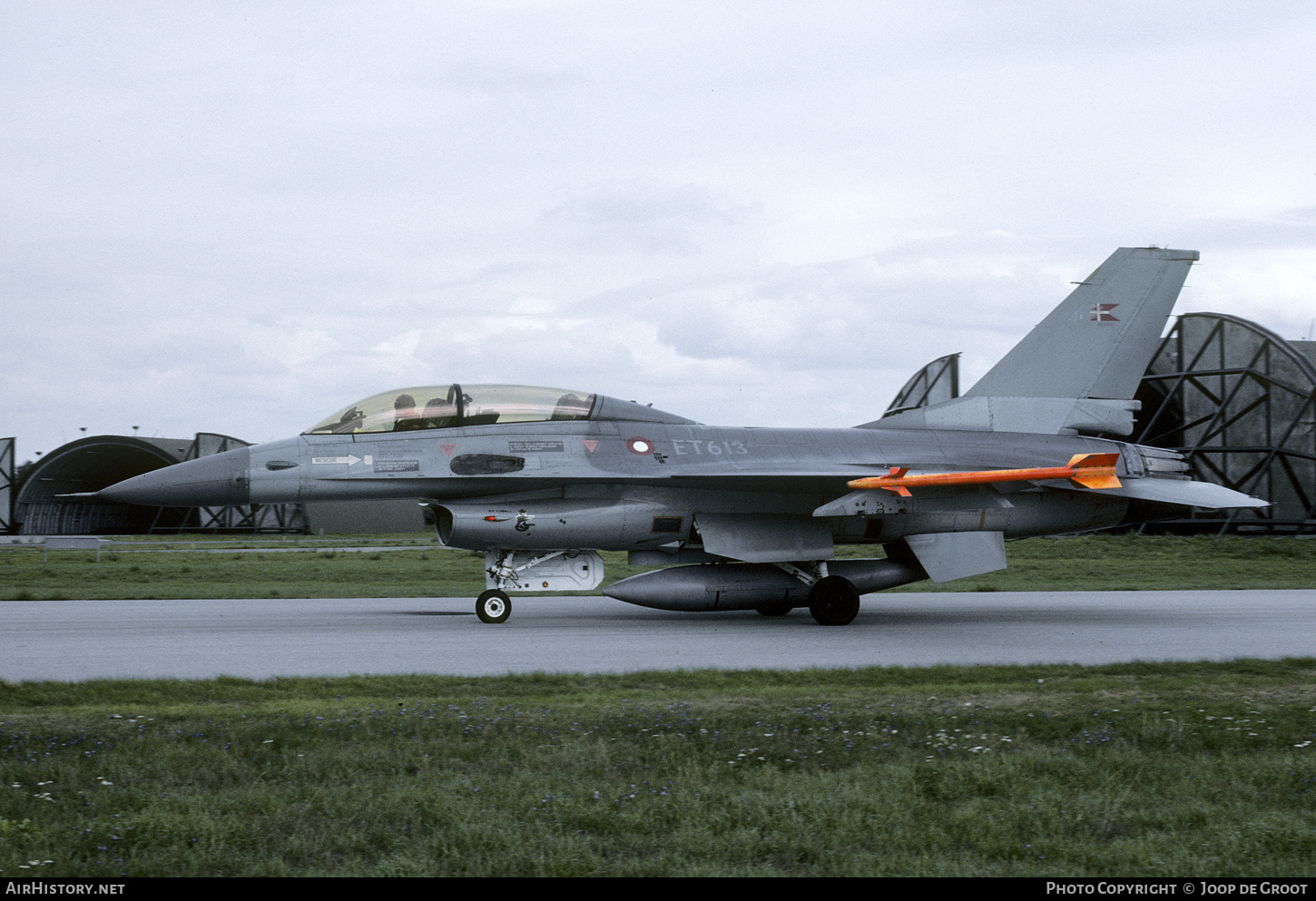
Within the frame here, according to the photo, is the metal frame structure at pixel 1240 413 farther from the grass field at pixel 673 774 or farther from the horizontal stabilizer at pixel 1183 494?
the grass field at pixel 673 774

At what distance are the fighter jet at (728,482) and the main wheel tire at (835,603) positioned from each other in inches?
0.7

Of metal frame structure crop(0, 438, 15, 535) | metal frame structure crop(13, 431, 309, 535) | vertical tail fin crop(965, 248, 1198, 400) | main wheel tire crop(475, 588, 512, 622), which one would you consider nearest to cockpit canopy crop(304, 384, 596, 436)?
main wheel tire crop(475, 588, 512, 622)

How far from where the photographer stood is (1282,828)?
458 cm

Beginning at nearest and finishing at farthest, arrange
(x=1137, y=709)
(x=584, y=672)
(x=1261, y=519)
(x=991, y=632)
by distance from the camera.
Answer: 1. (x=1137, y=709)
2. (x=584, y=672)
3. (x=991, y=632)
4. (x=1261, y=519)

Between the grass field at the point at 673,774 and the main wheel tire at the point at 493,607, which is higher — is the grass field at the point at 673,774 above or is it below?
below

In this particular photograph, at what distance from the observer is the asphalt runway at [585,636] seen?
400 inches

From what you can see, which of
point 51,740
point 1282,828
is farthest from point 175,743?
point 1282,828

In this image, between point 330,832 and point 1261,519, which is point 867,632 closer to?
point 330,832

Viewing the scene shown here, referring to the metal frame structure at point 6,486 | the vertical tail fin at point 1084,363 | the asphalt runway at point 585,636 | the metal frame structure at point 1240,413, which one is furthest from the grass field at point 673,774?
the metal frame structure at point 6,486

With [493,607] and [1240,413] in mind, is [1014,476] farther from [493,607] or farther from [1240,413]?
[1240,413]

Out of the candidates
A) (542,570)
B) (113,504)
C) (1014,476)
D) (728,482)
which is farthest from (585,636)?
(113,504)

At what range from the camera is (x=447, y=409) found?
13977 mm

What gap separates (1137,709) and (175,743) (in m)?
6.16

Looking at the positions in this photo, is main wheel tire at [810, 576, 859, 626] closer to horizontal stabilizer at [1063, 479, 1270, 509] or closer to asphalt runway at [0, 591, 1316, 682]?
asphalt runway at [0, 591, 1316, 682]
